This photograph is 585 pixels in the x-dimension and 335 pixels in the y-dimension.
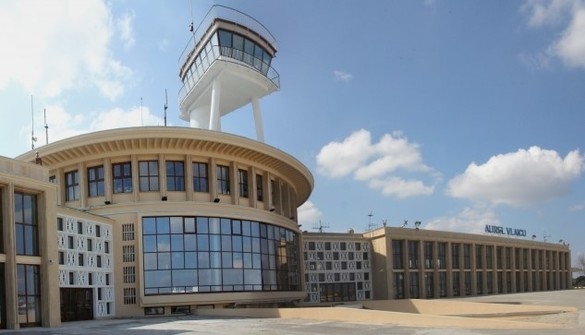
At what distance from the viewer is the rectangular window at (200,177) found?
1896 inches

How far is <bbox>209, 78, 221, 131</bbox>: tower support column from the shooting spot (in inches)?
2266

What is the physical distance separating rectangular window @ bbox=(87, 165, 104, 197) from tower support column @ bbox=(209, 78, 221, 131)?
509 inches

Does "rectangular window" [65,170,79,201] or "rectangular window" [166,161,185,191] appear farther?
"rectangular window" [65,170,79,201]

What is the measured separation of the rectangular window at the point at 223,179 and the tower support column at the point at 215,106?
7848 mm

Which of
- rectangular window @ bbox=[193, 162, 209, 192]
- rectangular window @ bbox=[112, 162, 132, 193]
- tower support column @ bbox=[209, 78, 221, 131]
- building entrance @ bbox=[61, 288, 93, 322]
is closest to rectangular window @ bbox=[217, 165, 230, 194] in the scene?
rectangular window @ bbox=[193, 162, 209, 192]

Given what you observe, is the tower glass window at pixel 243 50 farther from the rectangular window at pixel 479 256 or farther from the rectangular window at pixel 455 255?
the rectangular window at pixel 479 256

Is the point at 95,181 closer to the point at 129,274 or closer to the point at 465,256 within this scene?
the point at 129,274

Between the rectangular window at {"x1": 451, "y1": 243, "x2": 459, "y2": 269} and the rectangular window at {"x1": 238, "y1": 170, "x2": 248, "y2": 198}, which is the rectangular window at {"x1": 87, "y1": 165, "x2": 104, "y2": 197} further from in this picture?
the rectangular window at {"x1": 451, "y1": 243, "x2": 459, "y2": 269}

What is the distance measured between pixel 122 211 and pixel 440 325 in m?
28.0

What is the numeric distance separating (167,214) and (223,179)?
648 cm

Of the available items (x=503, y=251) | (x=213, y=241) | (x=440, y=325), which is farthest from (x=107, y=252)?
(x=503, y=251)

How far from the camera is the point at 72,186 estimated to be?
48.1 meters

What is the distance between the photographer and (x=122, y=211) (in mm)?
45156

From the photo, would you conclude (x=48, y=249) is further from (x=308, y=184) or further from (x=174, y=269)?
(x=308, y=184)
